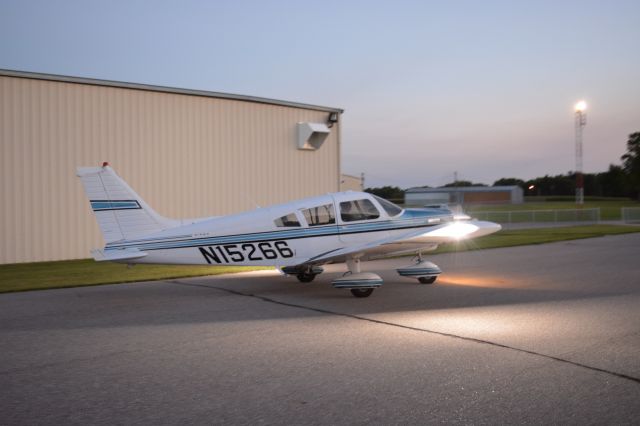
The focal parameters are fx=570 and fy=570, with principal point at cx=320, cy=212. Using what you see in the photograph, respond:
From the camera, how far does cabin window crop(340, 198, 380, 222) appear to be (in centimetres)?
1180

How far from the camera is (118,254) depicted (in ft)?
34.8

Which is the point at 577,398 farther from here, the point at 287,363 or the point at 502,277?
the point at 502,277

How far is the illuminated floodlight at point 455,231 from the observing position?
439 inches

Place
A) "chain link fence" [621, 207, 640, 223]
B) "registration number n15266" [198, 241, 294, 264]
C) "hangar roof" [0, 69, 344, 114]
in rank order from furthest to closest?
"chain link fence" [621, 207, 640, 223]
"hangar roof" [0, 69, 344, 114]
"registration number n15266" [198, 241, 294, 264]

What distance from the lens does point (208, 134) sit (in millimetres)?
23141

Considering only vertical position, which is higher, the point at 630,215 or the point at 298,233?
the point at 298,233

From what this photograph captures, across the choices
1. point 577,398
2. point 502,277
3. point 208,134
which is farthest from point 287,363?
point 208,134

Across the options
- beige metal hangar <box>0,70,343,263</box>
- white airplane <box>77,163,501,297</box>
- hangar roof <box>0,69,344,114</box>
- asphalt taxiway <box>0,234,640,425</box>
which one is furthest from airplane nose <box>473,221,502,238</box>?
hangar roof <box>0,69,344,114</box>

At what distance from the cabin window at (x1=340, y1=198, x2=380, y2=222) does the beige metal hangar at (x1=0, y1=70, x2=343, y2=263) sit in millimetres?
9910

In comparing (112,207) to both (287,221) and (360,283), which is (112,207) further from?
(360,283)

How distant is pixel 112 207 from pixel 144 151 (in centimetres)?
1116

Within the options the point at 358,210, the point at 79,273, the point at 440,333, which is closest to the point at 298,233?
the point at 358,210

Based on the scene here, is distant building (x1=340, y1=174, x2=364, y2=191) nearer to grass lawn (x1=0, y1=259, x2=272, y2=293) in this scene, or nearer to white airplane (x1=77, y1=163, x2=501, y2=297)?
grass lawn (x1=0, y1=259, x2=272, y2=293)

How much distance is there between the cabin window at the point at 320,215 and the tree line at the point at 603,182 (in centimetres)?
Answer: 9830
